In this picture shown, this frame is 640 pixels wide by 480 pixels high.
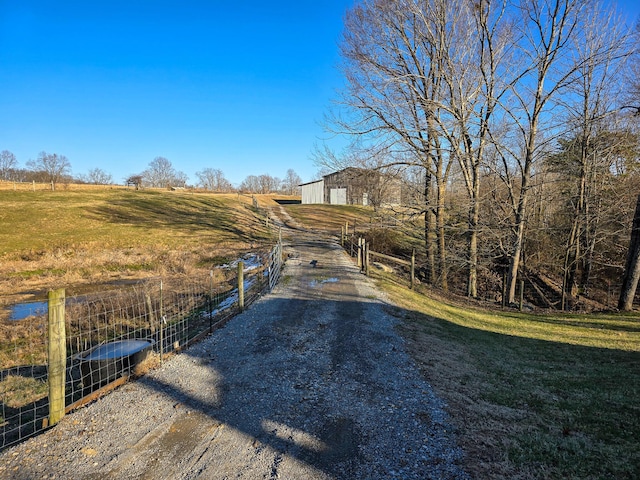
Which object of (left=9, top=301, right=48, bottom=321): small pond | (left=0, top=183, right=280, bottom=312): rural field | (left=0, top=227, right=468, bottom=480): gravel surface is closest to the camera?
(left=0, top=227, right=468, bottom=480): gravel surface

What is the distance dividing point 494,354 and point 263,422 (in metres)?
5.99

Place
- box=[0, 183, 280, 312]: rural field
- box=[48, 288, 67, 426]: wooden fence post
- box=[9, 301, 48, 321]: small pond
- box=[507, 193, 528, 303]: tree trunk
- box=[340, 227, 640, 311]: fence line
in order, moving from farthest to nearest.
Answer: box=[0, 183, 280, 312]: rural field → box=[340, 227, 640, 311]: fence line → box=[507, 193, 528, 303]: tree trunk → box=[9, 301, 48, 321]: small pond → box=[48, 288, 67, 426]: wooden fence post

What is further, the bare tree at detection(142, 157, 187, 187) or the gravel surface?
the bare tree at detection(142, 157, 187, 187)

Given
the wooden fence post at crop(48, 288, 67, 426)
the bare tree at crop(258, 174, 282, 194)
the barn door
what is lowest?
the wooden fence post at crop(48, 288, 67, 426)

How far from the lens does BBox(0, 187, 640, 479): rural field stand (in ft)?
13.1

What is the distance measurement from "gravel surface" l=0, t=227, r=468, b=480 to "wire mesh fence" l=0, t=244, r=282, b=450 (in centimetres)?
46

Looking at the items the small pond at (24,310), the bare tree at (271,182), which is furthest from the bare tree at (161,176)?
the small pond at (24,310)

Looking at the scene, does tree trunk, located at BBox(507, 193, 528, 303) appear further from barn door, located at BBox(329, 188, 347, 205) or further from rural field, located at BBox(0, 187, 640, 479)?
barn door, located at BBox(329, 188, 347, 205)

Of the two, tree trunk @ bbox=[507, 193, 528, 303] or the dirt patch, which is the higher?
tree trunk @ bbox=[507, 193, 528, 303]

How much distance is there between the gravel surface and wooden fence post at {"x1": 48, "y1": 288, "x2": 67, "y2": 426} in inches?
7.2

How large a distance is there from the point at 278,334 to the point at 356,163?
10.6 meters

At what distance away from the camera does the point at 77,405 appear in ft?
15.6

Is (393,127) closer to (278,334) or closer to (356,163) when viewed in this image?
(356,163)

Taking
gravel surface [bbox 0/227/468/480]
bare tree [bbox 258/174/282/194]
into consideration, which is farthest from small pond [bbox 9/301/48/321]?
bare tree [bbox 258/174/282/194]
